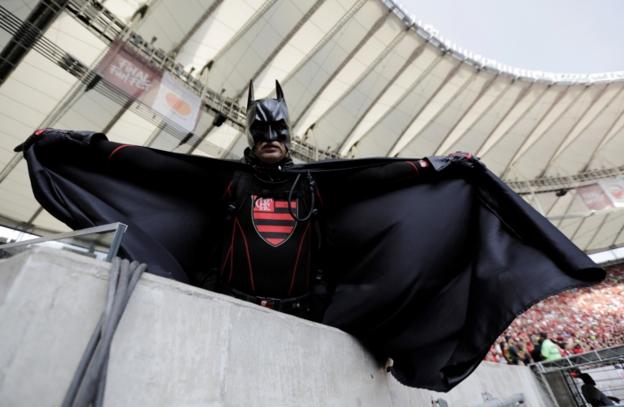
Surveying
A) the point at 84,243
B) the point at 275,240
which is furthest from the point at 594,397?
the point at 84,243

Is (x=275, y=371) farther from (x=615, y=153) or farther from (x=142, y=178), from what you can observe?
(x=615, y=153)

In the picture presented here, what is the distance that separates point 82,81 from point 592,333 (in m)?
26.8

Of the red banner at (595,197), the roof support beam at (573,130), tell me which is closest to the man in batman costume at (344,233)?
the roof support beam at (573,130)

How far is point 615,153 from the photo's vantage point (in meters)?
23.1

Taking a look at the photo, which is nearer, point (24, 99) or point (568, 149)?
point (24, 99)

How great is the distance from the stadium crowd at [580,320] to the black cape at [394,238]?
51.2ft

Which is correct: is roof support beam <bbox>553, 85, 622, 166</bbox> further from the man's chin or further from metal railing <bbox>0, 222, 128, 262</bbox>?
metal railing <bbox>0, 222, 128, 262</bbox>

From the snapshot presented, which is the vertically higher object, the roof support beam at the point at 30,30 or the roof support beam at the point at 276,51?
the roof support beam at the point at 276,51

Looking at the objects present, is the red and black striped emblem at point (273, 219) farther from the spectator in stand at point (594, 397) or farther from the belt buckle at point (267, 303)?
the spectator in stand at point (594, 397)

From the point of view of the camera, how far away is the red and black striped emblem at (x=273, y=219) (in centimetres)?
200

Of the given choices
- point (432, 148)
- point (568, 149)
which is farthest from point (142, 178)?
point (568, 149)

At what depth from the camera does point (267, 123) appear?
2203mm

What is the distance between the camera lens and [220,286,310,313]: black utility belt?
1861 mm

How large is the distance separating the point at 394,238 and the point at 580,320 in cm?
2643
